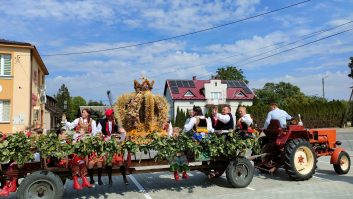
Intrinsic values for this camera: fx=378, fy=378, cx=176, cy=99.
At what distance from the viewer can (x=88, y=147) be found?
7.02 m

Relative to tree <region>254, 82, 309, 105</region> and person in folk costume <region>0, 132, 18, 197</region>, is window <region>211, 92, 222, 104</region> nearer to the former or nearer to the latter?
tree <region>254, 82, 309, 105</region>

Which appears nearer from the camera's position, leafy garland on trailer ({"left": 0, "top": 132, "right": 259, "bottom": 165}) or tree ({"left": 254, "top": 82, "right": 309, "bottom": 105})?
leafy garland on trailer ({"left": 0, "top": 132, "right": 259, "bottom": 165})

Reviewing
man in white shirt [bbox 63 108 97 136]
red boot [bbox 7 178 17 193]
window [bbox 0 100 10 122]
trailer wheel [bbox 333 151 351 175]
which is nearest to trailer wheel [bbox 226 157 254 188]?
trailer wheel [bbox 333 151 351 175]

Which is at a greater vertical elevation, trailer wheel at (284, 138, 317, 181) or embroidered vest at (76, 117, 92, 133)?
embroidered vest at (76, 117, 92, 133)

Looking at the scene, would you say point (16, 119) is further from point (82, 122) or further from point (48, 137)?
point (48, 137)

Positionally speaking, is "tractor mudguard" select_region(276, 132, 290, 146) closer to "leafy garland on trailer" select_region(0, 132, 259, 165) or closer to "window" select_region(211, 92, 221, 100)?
"leafy garland on trailer" select_region(0, 132, 259, 165)

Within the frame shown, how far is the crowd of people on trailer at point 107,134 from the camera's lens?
7016 mm

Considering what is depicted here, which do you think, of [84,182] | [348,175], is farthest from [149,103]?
[348,175]

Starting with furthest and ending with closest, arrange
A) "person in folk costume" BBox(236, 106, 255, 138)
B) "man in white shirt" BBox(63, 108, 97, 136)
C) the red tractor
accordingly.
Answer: the red tractor → "person in folk costume" BBox(236, 106, 255, 138) → "man in white shirt" BBox(63, 108, 97, 136)

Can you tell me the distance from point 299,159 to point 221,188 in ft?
7.23

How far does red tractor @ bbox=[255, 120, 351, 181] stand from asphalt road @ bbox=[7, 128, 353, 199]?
0.87ft

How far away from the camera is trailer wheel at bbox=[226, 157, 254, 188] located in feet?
27.1

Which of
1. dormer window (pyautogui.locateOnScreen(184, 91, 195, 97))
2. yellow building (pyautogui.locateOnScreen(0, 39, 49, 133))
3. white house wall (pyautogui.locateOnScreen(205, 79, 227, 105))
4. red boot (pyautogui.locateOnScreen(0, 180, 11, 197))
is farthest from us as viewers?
white house wall (pyautogui.locateOnScreen(205, 79, 227, 105))

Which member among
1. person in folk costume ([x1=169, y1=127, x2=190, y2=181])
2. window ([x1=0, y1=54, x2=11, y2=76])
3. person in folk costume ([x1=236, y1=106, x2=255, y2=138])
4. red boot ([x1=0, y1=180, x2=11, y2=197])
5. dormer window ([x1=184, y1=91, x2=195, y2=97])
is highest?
dormer window ([x1=184, y1=91, x2=195, y2=97])
